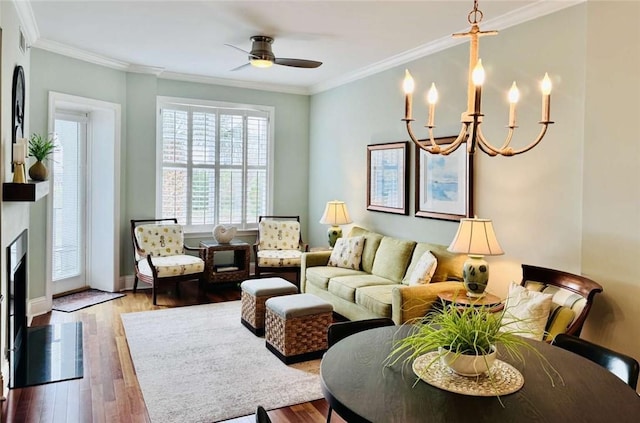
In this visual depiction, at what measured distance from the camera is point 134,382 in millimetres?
3422

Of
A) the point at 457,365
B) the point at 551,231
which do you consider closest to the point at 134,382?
the point at 457,365

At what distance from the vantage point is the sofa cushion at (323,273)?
16.4 ft

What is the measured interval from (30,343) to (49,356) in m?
0.40

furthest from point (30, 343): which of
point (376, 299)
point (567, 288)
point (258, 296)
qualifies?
point (567, 288)

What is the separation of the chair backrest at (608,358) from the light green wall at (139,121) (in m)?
4.89

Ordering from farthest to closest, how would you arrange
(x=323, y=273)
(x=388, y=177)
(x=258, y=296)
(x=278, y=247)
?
1. (x=278, y=247)
2. (x=388, y=177)
3. (x=323, y=273)
4. (x=258, y=296)

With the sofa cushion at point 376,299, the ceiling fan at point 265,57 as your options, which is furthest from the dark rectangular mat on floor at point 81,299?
the ceiling fan at point 265,57

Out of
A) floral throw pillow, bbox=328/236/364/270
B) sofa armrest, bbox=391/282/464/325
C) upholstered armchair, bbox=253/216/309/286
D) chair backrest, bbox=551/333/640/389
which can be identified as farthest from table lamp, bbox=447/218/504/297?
upholstered armchair, bbox=253/216/309/286

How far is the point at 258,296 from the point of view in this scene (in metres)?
4.42

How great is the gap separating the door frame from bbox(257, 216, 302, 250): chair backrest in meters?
1.84

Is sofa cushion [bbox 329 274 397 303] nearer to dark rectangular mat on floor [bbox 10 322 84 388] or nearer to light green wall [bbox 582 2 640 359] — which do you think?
light green wall [bbox 582 2 640 359]

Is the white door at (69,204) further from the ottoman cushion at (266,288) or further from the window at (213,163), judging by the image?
the ottoman cushion at (266,288)

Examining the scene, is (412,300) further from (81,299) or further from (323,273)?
(81,299)

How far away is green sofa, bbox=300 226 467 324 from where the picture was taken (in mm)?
3861
